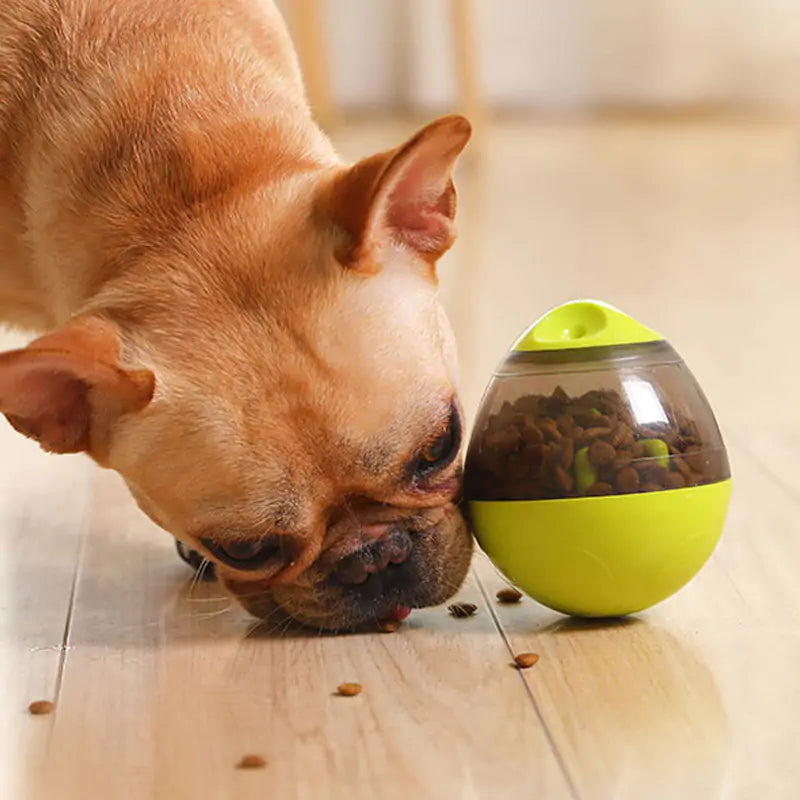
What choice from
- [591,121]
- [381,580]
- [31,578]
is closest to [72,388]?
[381,580]

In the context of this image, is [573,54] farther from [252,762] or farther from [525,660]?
[252,762]

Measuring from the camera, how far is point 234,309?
6.36 ft

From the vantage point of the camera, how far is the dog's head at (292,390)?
1.90 meters

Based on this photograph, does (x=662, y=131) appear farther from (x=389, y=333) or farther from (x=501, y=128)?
(x=389, y=333)

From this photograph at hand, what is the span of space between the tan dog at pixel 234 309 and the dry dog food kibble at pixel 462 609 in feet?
0.21

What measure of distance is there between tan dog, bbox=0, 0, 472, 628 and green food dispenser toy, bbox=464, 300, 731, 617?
3.8 inches

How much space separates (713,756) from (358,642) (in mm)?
600

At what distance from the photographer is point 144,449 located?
1.99 m

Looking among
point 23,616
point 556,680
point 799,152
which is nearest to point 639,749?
point 556,680

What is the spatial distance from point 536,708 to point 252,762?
1.19ft

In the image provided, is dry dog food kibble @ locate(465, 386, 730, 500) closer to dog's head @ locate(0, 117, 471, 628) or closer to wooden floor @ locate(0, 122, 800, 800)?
dog's head @ locate(0, 117, 471, 628)

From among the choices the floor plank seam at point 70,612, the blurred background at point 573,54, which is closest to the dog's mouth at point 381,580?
the floor plank seam at point 70,612

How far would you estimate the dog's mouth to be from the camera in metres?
2.06

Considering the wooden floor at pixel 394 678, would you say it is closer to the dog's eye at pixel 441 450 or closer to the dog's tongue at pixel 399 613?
the dog's tongue at pixel 399 613
